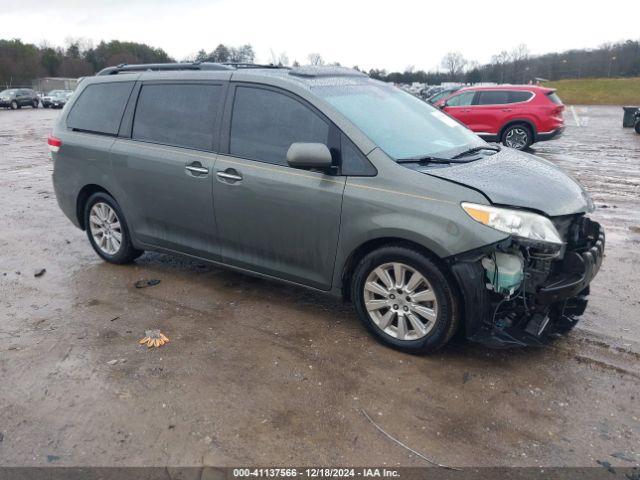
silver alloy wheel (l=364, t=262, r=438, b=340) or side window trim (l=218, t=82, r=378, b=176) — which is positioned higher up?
side window trim (l=218, t=82, r=378, b=176)

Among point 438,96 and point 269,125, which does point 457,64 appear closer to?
point 438,96

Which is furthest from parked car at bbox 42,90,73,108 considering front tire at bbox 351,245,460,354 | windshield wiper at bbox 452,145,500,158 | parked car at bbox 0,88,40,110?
front tire at bbox 351,245,460,354

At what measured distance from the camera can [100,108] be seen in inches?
214

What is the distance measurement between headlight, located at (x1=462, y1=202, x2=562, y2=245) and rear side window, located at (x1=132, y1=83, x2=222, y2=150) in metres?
2.30

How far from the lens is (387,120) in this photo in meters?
4.23

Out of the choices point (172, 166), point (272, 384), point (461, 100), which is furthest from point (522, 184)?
point (461, 100)

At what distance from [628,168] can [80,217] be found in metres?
11.5

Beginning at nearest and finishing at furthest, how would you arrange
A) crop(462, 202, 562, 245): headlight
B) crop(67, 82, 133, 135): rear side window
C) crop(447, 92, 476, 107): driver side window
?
crop(462, 202, 562, 245): headlight < crop(67, 82, 133, 135): rear side window < crop(447, 92, 476, 107): driver side window

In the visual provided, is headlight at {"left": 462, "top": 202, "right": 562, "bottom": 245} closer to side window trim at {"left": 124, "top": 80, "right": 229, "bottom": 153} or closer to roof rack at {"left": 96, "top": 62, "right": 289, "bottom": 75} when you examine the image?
side window trim at {"left": 124, "top": 80, "right": 229, "bottom": 153}

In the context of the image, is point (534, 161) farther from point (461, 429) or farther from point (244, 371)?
point (244, 371)

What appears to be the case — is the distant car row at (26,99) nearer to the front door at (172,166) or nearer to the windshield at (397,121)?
the front door at (172,166)

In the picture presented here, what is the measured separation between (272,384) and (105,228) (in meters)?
3.08

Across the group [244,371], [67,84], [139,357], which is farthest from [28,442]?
[67,84]

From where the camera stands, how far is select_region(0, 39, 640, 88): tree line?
72.1 meters
